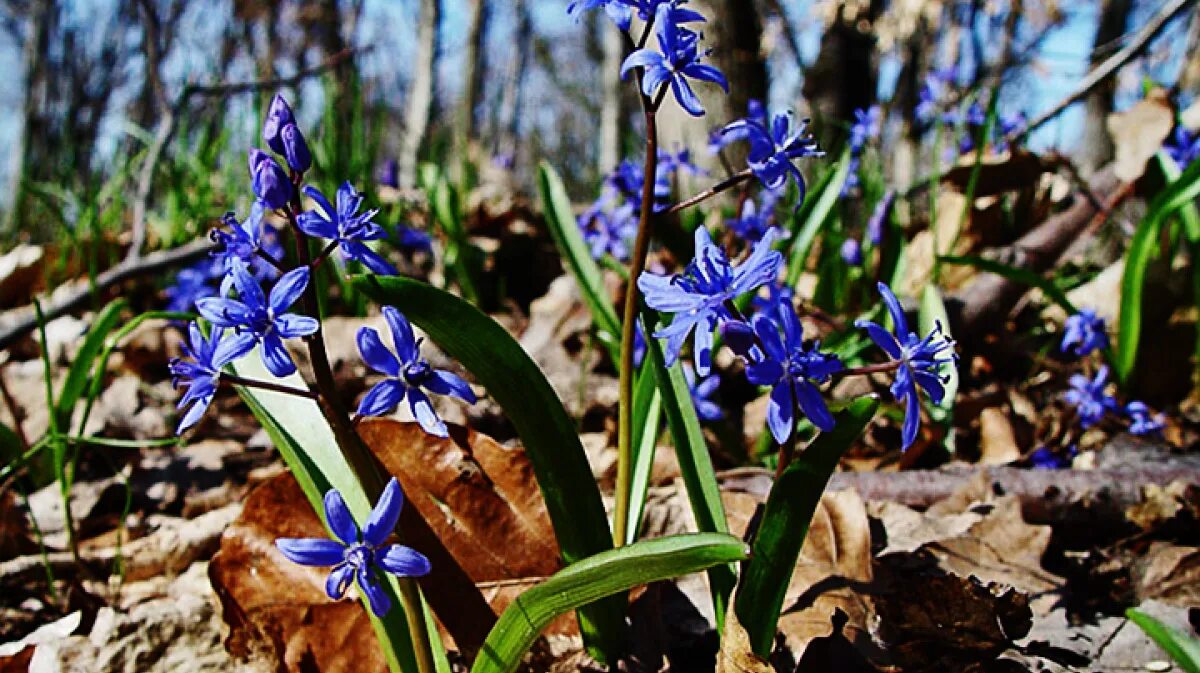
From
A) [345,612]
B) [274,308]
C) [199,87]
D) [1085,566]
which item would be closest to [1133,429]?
[1085,566]

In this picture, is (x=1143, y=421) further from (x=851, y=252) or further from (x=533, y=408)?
(x=533, y=408)

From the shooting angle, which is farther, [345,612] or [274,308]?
[345,612]

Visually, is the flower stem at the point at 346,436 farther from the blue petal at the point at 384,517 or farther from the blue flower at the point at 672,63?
the blue flower at the point at 672,63

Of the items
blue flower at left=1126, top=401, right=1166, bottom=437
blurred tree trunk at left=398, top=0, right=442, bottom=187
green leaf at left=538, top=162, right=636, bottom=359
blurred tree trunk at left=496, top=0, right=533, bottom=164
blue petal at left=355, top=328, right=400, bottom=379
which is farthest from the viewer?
blurred tree trunk at left=496, top=0, right=533, bottom=164

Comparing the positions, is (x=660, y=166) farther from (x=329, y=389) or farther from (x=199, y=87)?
(x=199, y=87)

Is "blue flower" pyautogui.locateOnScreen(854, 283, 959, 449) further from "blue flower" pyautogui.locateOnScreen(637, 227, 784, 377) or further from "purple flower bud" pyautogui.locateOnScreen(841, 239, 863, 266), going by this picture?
"purple flower bud" pyautogui.locateOnScreen(841, 239, 863, 266)

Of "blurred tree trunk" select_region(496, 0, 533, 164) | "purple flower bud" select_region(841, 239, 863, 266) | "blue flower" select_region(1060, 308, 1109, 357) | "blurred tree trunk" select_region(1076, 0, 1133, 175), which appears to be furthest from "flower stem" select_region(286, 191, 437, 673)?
"blurred tree trunk" select_region(496, 0, 533, 164)

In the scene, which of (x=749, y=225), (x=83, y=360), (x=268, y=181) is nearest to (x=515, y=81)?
(x=749, y=225)

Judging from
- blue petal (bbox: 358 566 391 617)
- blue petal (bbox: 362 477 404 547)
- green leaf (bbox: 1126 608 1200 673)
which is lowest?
green leaf (bbox: 1126 608 1200 673)
